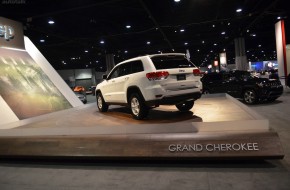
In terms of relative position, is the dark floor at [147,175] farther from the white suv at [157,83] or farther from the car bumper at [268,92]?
the car bumper at [268,92]

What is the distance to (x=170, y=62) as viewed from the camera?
6207mm

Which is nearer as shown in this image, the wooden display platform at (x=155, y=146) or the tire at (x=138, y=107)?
the wooden display platform at (x=155, y=146)

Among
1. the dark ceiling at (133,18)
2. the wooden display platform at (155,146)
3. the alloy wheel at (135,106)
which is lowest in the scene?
the wooden display platform at (155,146)

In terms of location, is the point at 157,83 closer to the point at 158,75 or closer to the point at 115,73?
the point at 158,75

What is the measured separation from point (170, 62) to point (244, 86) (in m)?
8.02

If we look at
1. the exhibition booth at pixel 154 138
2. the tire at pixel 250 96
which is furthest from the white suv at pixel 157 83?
the tire at pixel 250 96

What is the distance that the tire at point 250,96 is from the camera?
40.8 ft

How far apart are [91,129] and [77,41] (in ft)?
62.3

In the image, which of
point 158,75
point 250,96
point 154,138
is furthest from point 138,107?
point 250,96

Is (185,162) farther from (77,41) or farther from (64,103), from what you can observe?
(77,41)

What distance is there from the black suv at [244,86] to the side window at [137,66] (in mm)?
7887

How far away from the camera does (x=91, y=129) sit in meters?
5.60

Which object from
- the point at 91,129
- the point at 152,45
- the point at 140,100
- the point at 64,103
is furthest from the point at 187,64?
the point at 152,45

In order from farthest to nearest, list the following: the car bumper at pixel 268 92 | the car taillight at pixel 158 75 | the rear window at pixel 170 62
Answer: the car bumper at pixel 268 92
the rear window at pixel 170 62
the car taillight at pixel 158 75
